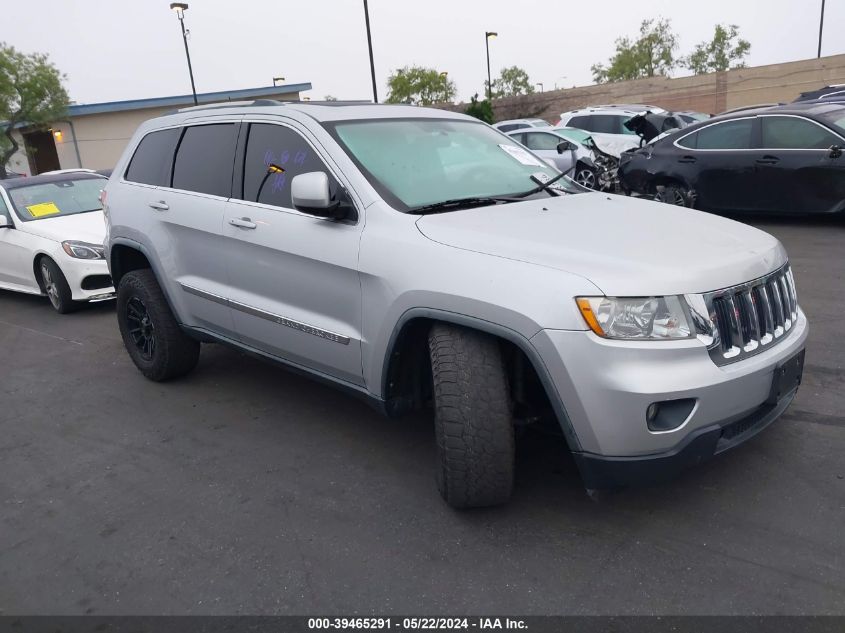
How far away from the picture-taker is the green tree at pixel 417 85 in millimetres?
70188

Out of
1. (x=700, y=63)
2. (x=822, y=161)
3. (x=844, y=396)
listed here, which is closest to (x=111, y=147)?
(x=822, y=161)

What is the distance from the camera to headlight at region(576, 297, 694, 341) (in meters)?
2.62

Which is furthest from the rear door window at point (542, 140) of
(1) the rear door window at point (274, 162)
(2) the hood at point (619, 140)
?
(1) the rear door window at point (274, 162)

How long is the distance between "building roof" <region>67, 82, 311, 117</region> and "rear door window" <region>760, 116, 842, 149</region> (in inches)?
1297

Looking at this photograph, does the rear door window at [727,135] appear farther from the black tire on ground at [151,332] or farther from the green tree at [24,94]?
the green tree at [24,94]

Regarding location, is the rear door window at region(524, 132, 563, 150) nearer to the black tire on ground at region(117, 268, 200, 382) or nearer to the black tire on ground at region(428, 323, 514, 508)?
the black tire on ground at region(117, 268, 200, 382)

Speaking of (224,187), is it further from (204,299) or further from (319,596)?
(319,596)

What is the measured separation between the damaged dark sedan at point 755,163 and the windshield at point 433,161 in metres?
5.85

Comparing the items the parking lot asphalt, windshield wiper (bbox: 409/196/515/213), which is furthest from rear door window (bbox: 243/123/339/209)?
the parking lot asphalt

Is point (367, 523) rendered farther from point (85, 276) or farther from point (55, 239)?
point (55, 239)

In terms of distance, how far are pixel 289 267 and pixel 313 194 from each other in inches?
21.9

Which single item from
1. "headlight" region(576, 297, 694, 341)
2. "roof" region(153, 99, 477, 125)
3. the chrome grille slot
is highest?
"roof" region(153, 99, 477, 125)

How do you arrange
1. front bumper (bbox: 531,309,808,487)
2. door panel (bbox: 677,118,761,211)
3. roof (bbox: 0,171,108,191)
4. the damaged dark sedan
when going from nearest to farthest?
front bumper (bbox: 531,309,808,487) < roof (bbox: 0,171,108,191) < the damaged dark sedan < door panel (bbox: 677,118,761,211)

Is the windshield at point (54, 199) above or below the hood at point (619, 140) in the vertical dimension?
above
